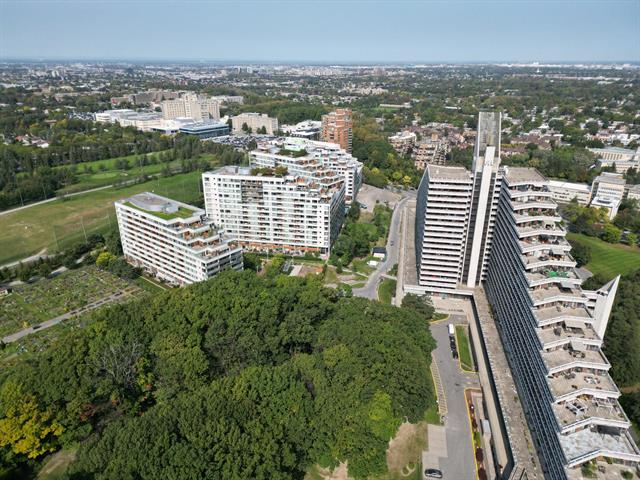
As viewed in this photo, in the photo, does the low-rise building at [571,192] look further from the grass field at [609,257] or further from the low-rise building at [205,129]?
the low-rise building at [205,129]

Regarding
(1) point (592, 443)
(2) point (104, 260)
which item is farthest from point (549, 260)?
(2) point (104, 260)

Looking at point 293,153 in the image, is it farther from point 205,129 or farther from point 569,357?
point 205,129

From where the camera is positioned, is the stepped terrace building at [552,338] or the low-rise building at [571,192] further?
the low-rise building at [571,192]

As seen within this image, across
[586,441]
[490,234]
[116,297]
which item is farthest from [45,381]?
[490,234]

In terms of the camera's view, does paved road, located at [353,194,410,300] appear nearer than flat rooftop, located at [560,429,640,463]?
No

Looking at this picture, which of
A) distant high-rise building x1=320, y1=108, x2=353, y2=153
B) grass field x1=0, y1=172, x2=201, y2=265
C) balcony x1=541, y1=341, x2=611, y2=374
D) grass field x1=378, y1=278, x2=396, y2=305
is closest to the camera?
balcony x1=541, y1=341, x2=611, y2=374

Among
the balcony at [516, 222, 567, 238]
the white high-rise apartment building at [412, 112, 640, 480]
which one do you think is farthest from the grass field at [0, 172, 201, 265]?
the balcony at [516, 222, 567, 238]

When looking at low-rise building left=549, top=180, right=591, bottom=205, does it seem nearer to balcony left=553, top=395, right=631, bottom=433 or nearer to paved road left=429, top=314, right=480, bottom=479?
paved road left=429, top=314, right=480, bottom=479

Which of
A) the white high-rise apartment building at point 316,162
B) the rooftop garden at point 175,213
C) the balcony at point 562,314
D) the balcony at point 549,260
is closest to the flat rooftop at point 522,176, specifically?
the balcony at point 549,260
